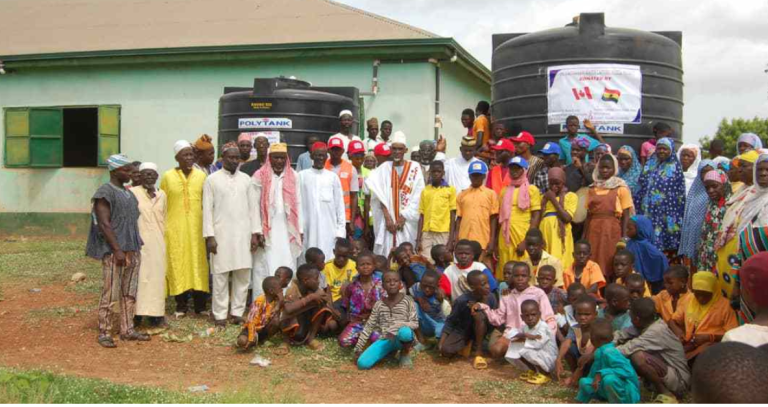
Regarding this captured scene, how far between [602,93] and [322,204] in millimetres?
2916

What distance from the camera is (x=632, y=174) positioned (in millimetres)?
7113

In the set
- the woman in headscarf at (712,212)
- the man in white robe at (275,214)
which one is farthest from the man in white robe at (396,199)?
the woman in headscarf at (712,212)

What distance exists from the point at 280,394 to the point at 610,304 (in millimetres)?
2342

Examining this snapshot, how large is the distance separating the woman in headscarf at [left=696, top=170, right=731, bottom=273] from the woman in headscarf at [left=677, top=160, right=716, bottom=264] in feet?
1.34

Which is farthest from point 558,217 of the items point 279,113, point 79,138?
point 79,138

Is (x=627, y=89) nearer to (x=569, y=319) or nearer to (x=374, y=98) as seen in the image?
(x=569, y=319)

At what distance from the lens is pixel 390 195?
7.41 metres

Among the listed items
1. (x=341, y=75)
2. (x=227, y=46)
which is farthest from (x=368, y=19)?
(x=227, y=46)

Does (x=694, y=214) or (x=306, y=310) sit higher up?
(x=694, y=214)

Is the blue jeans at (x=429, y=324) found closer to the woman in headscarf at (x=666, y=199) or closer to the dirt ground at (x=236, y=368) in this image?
the dirt ground at (x=236, y=368)

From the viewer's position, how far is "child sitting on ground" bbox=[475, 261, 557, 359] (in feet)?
18.4

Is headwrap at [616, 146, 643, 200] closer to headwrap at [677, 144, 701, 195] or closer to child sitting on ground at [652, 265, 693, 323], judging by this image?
headwrap at [677, 144, 701, 195]

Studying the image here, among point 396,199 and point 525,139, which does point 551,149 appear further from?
point 396,199

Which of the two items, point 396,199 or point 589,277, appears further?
point 396,199
